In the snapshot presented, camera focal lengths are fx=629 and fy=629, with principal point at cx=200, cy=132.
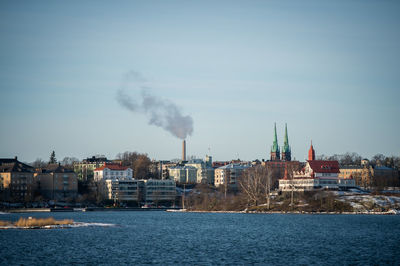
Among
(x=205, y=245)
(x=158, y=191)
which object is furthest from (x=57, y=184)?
(x=205, y=245)

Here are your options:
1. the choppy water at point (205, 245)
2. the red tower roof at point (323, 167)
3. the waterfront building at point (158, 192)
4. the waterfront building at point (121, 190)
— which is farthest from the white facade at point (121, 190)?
the choppy water at point (205, 245)

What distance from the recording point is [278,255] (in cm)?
5647

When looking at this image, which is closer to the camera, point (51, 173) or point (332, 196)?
point (332, 196)

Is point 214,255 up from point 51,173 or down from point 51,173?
down

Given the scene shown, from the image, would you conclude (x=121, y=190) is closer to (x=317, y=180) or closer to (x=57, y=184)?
(x=57, y=184)

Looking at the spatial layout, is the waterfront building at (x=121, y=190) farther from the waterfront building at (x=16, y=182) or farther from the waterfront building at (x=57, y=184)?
the waterfront building at (x=16, y=182)

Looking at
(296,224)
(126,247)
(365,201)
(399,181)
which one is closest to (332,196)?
(365,201)

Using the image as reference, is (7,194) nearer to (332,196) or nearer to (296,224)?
(332,196)

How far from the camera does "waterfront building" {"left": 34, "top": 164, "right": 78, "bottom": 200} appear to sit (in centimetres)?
18275

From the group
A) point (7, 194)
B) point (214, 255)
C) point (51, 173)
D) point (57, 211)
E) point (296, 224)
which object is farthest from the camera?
point (51, 173)

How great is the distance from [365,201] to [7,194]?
96.7m

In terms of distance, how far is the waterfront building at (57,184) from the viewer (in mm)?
182750

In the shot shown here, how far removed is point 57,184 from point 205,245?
12547cm

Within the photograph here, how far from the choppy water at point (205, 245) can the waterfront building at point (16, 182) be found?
9027 cm
